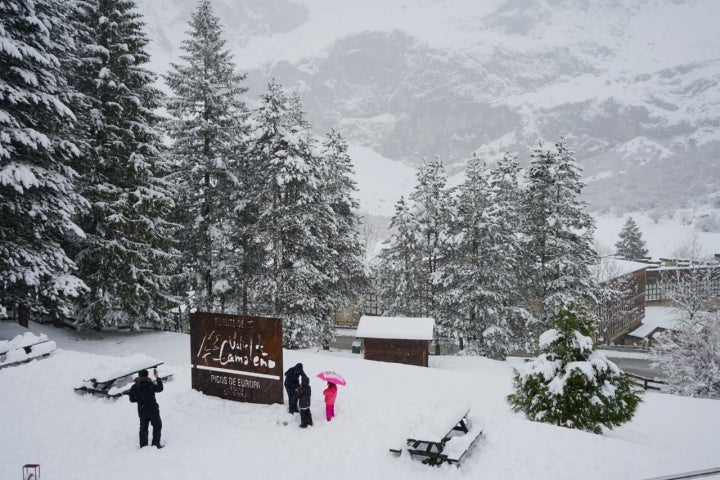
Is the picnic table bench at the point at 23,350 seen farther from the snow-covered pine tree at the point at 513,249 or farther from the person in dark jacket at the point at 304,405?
the snow-covered pine tree at the point at 513,249

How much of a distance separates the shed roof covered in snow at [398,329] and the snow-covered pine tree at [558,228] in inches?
308

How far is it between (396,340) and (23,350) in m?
15.6

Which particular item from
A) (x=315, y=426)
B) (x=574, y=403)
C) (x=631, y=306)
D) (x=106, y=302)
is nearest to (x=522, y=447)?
(x=574, y=403)

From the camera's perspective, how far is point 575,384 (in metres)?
11.8

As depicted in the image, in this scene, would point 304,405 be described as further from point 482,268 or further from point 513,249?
point 513,249

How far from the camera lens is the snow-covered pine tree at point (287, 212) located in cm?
2327

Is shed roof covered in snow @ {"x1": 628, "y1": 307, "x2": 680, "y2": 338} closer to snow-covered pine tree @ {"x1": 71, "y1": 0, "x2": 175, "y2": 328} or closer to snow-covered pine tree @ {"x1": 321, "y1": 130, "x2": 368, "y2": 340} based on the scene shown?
snow-covered pine tree @ {"x1": 321, "y1": 130, "x2": 368, "y2": 340}

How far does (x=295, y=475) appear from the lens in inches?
360

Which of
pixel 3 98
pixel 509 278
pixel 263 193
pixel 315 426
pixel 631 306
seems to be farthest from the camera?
pixel 631 306

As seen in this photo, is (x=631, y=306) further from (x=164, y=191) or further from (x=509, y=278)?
(x=164, y=191)

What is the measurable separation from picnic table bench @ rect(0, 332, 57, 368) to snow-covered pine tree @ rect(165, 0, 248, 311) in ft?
27.1

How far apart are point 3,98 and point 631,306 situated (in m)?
58.6

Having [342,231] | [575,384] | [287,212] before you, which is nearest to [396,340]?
[287,212]

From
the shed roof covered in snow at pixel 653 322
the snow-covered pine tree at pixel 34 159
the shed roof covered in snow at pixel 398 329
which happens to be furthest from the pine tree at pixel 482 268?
the shed roof covered in snow at pixel 653 322
